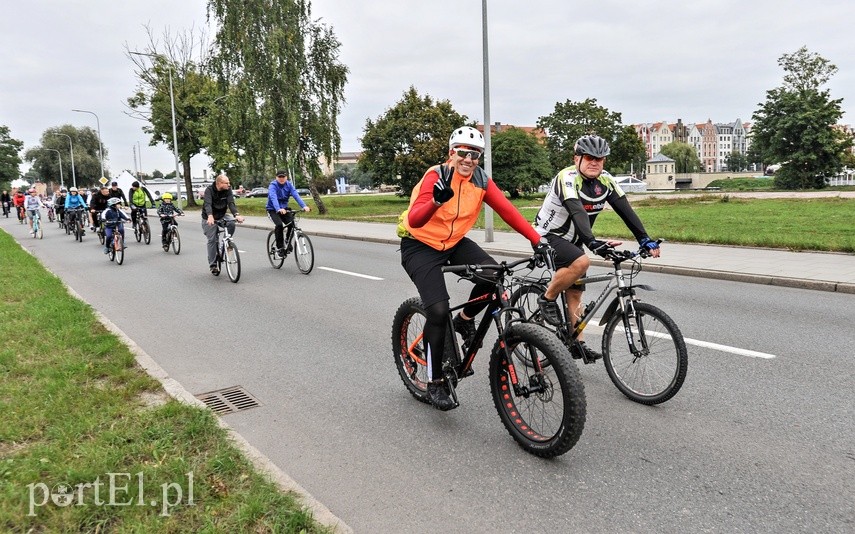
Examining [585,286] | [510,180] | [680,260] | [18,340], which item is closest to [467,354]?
[585,286]

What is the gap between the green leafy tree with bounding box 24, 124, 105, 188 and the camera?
9062 centimetres

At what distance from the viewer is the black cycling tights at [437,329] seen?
3.87 metres

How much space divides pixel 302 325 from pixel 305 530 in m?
4.61

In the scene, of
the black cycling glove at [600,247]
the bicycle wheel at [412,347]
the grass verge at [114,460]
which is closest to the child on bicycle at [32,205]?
the grass verge at [114,460]

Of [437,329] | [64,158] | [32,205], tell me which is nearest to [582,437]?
[437,329]

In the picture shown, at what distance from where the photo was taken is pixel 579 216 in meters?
4.58

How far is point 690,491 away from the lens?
3129 mm

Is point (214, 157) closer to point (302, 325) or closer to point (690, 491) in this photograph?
point (302, 325)

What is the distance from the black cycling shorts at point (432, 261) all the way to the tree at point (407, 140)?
45292 mm

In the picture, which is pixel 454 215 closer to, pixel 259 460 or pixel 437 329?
pixel 437 329

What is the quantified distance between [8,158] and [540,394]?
115 meters

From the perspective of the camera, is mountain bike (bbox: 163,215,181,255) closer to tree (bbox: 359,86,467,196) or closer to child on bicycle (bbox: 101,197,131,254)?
child on bicycle (bbox: 101,197,131,254)

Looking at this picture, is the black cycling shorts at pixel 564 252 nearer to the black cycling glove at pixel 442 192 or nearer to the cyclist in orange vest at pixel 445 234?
the cyclist in orange vest at pixel 445 234

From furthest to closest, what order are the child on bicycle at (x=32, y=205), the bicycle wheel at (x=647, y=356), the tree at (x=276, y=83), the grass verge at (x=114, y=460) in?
the tree at (x=276, y=83)
the child on bicycle at (x=32, y=205)
the bicycle wheel at (x=647, y=356)
the grass verge at (x=114, y=460)
